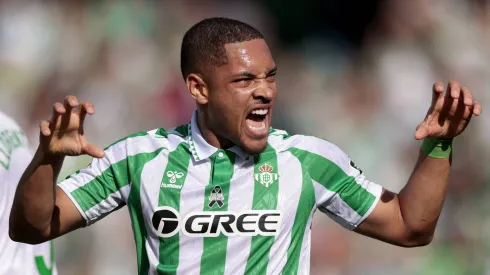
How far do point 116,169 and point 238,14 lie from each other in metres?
4.89

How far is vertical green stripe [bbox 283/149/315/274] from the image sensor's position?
13.9 feet

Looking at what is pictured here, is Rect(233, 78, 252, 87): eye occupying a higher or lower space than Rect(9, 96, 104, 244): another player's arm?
higher

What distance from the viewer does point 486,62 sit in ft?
27.8

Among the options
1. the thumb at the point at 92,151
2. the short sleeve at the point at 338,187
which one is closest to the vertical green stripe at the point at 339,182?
the short sleeve at the point at 338,187

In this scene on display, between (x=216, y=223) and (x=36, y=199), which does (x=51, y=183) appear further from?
(x=216, y=223)

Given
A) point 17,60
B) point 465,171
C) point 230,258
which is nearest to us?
point 230,258

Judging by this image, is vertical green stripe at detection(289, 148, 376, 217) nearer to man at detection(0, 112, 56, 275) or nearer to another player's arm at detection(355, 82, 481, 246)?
another player's arm at detection(355, 82, 481, 246)

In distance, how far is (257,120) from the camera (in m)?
4.32

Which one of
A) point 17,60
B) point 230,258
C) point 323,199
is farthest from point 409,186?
point 17,60

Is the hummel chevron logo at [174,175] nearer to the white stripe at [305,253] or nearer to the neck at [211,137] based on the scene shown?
the neck at [211,137]

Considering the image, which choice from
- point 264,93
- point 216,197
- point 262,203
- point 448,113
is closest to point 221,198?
point 216,197

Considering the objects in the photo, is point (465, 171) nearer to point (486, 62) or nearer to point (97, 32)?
point (486, 62)

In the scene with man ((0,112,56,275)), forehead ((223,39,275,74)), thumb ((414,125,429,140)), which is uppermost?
forehead ((223,39,275,74))

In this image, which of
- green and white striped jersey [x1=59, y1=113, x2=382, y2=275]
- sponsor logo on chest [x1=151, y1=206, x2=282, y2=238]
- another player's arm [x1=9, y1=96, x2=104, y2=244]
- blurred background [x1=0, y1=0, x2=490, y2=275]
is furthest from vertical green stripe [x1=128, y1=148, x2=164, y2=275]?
blurred background [x1=0, y1=0, x2=490, y2=275]
